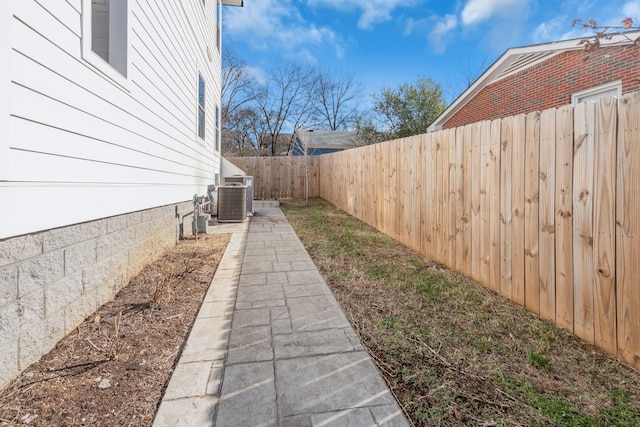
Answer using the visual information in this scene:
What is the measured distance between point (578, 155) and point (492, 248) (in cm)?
119

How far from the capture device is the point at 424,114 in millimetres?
17203

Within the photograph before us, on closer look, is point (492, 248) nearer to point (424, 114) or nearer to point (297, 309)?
point (297, 309)

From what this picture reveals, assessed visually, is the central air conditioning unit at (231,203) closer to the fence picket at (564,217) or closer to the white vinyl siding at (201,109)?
the white vinyl siding at (201,109)

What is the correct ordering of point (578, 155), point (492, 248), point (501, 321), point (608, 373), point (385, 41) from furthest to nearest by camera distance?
point (385, 41) → point (492, 248) → point (501, 321) → point (578, 155) → point (608, 373)

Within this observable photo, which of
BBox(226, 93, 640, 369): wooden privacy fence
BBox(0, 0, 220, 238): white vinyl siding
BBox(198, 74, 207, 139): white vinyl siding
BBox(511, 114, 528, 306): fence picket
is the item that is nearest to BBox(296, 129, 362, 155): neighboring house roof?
BBox(198, 74, 207, 139): white vinyl siding

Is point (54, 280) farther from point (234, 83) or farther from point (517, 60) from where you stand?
point (234, 83)

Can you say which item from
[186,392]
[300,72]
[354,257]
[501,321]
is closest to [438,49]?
[300,72]

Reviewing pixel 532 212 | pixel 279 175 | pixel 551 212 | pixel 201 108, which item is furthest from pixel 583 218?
pixel 279 175

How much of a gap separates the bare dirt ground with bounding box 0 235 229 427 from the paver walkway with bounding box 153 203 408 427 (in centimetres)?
12

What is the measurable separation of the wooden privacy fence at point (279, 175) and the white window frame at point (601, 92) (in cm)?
892

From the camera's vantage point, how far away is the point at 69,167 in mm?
2131

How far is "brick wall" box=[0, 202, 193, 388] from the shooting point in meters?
1.62

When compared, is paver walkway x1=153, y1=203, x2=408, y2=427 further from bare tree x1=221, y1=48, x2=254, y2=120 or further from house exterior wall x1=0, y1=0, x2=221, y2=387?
bare tree x1=221, y1=48, x2=254, y2=120

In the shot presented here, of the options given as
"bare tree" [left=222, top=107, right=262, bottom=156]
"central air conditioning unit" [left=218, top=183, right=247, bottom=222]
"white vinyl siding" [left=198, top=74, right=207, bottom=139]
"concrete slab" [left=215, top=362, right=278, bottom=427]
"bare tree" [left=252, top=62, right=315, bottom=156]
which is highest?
"bare tree" [left=252, top=62, right=315, bottom=156]
